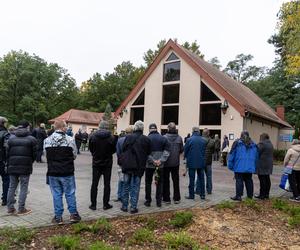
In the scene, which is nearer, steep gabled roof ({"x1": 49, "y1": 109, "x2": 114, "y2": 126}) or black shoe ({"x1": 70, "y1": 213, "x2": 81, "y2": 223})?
black shoe ({"x1": 70, "y1": 213, "x2": 81, "y2": 223})

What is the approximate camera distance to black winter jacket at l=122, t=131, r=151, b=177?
711 cm

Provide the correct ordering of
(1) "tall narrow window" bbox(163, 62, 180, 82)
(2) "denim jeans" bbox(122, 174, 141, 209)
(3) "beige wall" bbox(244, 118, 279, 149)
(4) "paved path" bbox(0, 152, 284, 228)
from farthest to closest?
(1) "tall narrow window" bbox(163, 62, 180, 82) < (3) "beige wall" bbox(244, 118, 279, 149) < (2) "denim jeans" bbox(122, 174, 141, 209) < (4) "paved path" bbox(0, 152, 284, 228)

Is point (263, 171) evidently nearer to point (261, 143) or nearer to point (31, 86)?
point (261, 143)

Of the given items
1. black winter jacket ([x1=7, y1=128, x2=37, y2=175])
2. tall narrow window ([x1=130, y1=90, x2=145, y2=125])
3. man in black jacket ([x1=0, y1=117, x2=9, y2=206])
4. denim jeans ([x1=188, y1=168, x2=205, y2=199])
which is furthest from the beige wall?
black winter jacket ([x1=7, y1=128, x2=37, y2=175])

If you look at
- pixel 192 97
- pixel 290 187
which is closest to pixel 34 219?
pixel 290 187

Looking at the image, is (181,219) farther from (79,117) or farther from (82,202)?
(79,117)

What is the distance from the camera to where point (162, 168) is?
7707 millimetres

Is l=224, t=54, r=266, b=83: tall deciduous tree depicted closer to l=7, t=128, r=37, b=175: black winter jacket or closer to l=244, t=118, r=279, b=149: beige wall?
Result: l=244, t=118, r=279, b=149: beige wall

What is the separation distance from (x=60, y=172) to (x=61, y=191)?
1.25 feet

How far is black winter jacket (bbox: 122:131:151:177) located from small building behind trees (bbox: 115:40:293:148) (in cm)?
1561

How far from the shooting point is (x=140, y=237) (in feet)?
17.4

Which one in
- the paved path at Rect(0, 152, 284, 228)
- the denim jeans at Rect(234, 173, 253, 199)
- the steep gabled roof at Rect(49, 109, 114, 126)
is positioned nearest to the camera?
the paved path at Rect(0, 152, 284, 228)

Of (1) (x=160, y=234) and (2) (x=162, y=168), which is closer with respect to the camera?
(1) (x=160, y=234)

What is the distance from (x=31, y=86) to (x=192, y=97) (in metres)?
34.7
